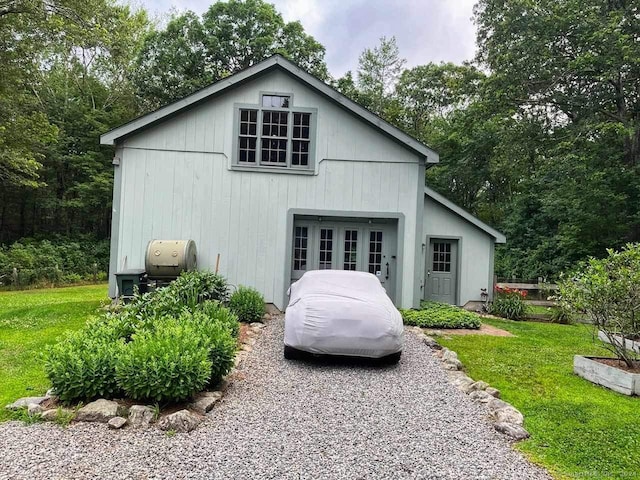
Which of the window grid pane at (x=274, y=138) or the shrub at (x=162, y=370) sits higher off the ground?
the window grid pane at (x=274, y=138)

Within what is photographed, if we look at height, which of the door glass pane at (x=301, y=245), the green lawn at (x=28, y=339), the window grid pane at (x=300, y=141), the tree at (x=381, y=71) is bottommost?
the green lawn at (x=28, y=339)

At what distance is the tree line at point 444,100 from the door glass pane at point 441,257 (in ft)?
23.9

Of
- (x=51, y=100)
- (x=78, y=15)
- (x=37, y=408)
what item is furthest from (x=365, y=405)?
(x=51, y=100)

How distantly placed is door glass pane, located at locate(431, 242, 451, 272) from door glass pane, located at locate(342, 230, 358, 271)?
2466mm

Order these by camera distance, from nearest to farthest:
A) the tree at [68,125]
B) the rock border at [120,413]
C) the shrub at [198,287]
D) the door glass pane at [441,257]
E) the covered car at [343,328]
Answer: the rock border at [120,413]
the covered car at [343,328]
the shrub at [198,287]
the door glass pane at [441,257]
the tree at [68,125]

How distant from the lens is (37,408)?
4074 mm

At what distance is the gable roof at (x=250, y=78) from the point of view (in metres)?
9.62

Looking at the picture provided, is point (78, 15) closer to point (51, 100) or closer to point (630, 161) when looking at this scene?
point (51, 100)

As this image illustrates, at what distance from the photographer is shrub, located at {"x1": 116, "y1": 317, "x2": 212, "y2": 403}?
4066 mm

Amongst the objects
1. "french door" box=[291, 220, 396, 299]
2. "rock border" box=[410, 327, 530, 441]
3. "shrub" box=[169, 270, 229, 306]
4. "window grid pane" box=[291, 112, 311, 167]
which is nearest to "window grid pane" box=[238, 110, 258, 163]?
"window grid pane" box=[291, 112, 311, 167]

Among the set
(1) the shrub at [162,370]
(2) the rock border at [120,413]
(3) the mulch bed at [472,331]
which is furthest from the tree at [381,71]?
(2) the rock border at [120,413]

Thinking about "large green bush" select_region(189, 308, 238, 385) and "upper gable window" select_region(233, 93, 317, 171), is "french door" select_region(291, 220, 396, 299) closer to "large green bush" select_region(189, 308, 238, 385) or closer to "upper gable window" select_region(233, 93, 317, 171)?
"upper gable window" select_region(233, 93, 317, 171)

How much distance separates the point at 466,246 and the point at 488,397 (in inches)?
282

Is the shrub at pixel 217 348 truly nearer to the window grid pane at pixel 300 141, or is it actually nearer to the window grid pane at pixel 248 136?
the window grid pane at pixel 248 136
